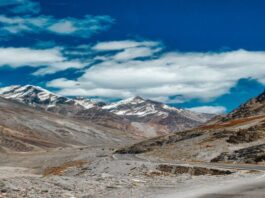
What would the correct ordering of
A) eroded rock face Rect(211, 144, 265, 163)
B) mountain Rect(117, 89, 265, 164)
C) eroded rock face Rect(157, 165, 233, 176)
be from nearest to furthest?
eroded rock face Rect(157, 165, 233, 176) < eroded rock face Rect(211, 144, 265, 163) < mountain Rect(117, 89, 265, 164)

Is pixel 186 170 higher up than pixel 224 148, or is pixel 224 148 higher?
pixel 224 148

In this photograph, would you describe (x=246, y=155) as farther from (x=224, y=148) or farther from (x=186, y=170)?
(x=186, y=170)

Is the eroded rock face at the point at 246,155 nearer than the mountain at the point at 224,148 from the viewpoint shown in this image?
Yes

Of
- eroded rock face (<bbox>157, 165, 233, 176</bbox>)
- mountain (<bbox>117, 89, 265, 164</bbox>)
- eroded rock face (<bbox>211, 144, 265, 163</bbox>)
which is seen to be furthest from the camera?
mountain (<bbox>117, 89, 265, 164</bbox>)

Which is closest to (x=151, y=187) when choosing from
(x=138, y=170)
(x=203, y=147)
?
(x=138, y=170)

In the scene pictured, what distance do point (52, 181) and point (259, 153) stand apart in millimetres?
46671

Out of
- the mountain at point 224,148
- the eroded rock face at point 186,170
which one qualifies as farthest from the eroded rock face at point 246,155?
the eroded rock face at point 186,170

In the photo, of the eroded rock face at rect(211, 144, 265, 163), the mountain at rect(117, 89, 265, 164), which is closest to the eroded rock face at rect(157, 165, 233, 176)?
the mountain at rect(117, 89, 265, 164)

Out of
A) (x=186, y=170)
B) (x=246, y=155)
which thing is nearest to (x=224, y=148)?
(x=246, y=155)

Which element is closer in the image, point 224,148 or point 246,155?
point 246,155

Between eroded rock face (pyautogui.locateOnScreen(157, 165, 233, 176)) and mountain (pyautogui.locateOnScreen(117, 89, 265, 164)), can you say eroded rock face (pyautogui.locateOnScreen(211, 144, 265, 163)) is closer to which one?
mountain (pyautogui.locateOnScreen(117, 89, 265, 164))

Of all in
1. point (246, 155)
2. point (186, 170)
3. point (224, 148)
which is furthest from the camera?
point (224, 148)

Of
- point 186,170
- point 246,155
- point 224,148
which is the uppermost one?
point 224,148

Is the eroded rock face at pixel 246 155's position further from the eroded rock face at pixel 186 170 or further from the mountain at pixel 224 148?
the eroded rock face at pixel 186 170
